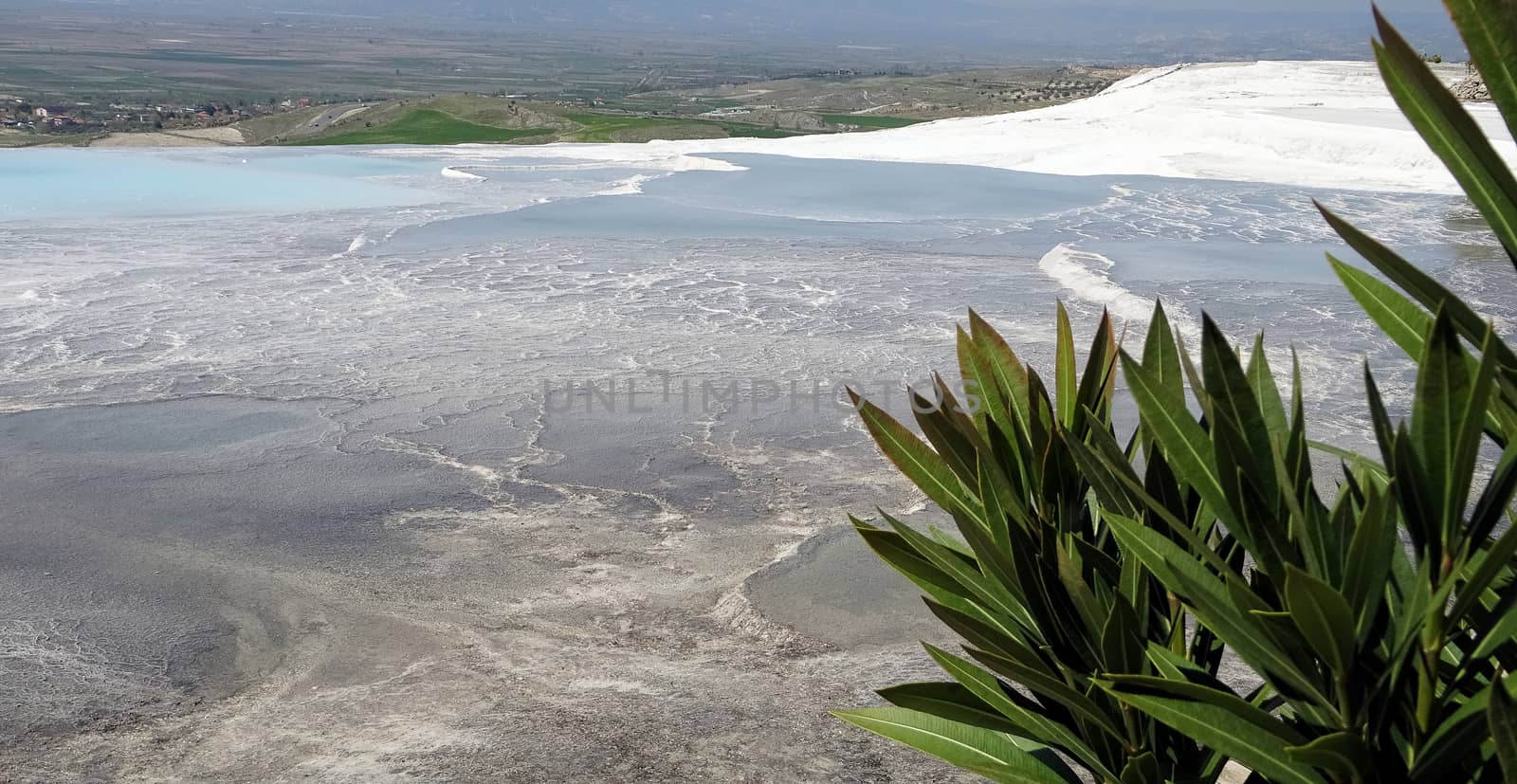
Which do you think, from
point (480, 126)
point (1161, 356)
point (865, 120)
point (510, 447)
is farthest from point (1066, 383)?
point (865, 120)

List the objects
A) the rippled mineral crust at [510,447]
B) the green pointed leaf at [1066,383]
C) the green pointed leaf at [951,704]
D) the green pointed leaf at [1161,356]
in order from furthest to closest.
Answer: the rippled mineral crust at [510,447], the green pointed leaf at [1066,383], the green pointed leaf at [951,704], the green pointed leaf at [1161,356]

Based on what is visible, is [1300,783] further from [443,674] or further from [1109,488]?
[443,674]

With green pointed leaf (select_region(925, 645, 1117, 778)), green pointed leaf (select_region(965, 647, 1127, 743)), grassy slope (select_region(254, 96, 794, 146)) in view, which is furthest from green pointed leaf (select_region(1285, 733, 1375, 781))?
grassy slope (select_region(254, 96, 794, 146))

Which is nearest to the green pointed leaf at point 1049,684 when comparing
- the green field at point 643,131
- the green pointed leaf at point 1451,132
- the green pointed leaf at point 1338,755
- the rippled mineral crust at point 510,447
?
the green pointed leaf at point 1338,755

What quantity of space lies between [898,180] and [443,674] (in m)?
11.2

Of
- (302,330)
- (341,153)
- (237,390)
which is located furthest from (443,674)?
(341,153)

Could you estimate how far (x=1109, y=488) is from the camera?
1.31m

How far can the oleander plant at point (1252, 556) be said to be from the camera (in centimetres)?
96

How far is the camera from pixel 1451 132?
92 cm

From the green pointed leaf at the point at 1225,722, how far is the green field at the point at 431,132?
21.0 meters

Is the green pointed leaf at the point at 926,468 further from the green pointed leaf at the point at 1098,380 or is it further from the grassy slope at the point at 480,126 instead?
the grassy slope at the point at 480,126

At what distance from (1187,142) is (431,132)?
13.9 metres

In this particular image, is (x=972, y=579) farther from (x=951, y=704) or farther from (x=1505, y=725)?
(x=1505, y=725)

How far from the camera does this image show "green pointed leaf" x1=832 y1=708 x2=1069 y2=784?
1443mm
